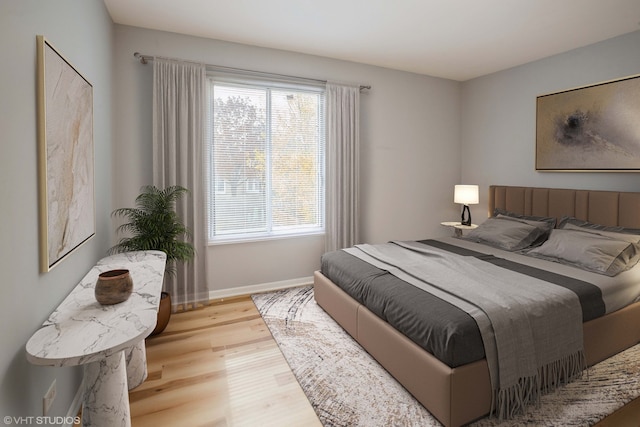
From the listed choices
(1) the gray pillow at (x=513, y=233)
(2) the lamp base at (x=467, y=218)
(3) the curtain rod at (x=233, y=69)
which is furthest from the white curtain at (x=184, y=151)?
(2) the lamp base at (x=467, y=218)

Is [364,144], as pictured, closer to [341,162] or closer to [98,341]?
[341,162]

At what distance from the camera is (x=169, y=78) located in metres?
3.23

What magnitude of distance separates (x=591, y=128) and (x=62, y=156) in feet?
14.8

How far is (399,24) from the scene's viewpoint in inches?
122

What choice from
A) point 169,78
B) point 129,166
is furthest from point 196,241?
point 169,78

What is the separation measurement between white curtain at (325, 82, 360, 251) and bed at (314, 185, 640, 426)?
92 cm

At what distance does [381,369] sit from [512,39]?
339cm

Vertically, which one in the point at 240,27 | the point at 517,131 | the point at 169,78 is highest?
the point at 240,27

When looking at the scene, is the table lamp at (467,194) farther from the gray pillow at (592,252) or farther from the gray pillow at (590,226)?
the gray pillow at (592,252)

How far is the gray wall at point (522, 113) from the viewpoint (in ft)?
10.9

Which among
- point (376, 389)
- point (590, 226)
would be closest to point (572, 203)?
point (590, 226)

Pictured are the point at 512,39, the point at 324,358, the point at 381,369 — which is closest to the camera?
the point at 381,369

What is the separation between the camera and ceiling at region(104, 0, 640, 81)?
2.74 meters

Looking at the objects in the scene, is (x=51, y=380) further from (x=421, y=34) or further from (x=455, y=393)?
(x=421, y=34)
